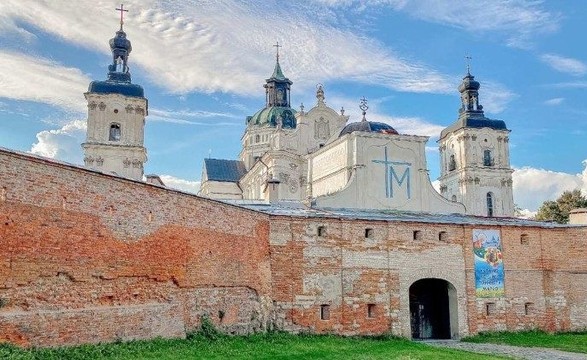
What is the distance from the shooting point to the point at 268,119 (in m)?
59.7

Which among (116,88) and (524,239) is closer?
(524,239)

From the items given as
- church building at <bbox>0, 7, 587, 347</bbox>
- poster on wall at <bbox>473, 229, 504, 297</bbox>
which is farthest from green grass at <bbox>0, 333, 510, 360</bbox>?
poster on wall at <bbox>473, 229, 504, 297</bbox>

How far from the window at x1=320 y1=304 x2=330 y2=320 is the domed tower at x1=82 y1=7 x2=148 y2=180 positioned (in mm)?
27048

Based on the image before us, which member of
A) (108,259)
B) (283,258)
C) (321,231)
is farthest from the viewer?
(321,231)

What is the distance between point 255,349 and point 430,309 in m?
9.41

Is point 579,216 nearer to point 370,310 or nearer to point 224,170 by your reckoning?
point 370,310

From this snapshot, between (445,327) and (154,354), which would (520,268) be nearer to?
(445,327)

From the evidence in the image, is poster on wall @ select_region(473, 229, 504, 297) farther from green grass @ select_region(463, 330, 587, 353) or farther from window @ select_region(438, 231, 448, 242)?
green grass @ select_region(463, 330, 587, 353)

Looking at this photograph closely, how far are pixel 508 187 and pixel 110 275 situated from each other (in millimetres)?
43493

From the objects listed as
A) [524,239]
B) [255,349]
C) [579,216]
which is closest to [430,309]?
[524,239]

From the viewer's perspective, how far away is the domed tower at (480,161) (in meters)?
48.9

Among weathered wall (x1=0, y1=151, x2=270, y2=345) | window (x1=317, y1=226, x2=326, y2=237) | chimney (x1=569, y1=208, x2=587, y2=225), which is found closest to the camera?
Result: weathered wall (x1=0, y1=151, x2=270, y2=345)

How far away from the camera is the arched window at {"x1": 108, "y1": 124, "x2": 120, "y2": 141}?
42.3 m

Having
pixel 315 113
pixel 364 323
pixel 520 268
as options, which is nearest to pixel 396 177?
pixel 520 268
